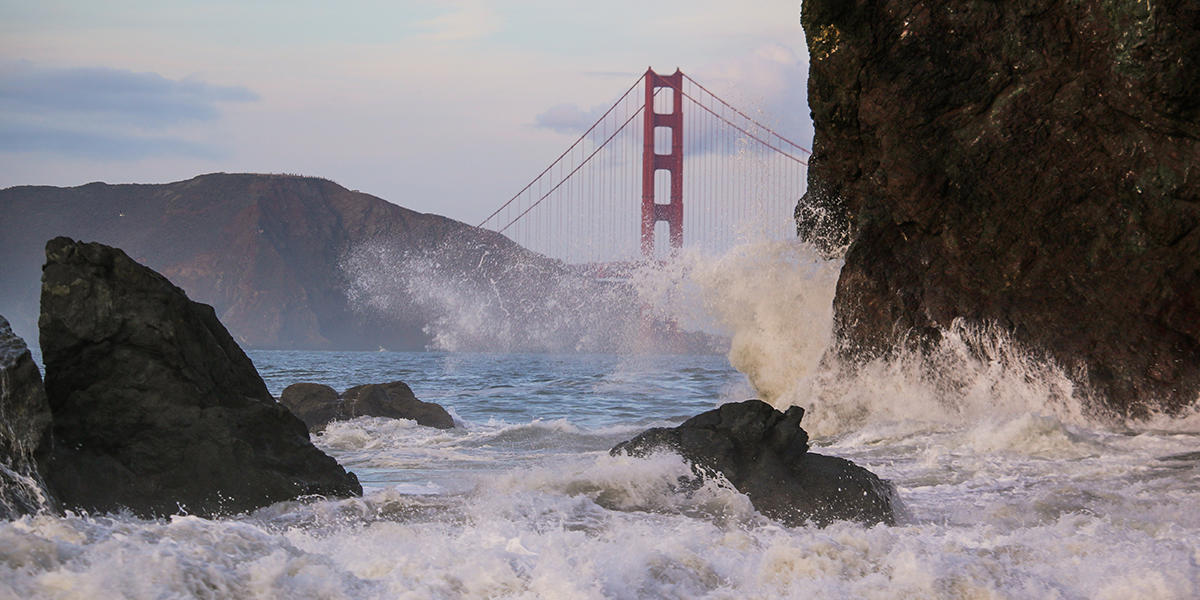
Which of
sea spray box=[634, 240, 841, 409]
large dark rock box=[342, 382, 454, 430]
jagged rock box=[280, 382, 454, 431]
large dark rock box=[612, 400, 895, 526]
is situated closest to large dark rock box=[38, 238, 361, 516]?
large dark rock box=[612, 400, 895, 526]

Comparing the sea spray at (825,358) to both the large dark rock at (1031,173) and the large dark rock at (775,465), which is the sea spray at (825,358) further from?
the large dark rock at (775,465)

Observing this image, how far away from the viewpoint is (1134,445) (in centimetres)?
544

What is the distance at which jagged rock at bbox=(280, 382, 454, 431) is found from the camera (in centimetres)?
902

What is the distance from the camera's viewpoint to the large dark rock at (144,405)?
11.9 feet

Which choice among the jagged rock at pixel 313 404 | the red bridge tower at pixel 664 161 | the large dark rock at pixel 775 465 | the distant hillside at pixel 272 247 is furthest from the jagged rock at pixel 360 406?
the distant hillside at pixel 272 247

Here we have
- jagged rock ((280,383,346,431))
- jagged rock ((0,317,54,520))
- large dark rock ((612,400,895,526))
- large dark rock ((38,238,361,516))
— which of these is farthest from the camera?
jagged rock ((280,383,346,431))

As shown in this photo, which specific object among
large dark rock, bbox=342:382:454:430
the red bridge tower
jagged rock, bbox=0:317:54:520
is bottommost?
large dark rock, bbox=342:382:454:430

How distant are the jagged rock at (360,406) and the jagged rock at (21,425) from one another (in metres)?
5.57

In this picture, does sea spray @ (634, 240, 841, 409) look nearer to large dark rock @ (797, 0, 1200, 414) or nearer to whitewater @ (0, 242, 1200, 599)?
large dark rock @ (797, 0, 1200, 414)

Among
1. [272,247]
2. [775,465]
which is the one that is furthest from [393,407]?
[272,247]

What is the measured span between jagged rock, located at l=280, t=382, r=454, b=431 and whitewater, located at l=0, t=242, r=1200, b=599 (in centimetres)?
153

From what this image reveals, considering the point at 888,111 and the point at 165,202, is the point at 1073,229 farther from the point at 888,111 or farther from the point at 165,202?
the point at 165,202

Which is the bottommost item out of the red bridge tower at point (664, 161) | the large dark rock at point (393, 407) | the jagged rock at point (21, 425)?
the large dark rock at point (393, 407)

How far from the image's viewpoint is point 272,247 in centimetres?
8075
